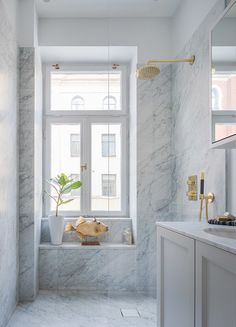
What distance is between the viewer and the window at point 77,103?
384 cm

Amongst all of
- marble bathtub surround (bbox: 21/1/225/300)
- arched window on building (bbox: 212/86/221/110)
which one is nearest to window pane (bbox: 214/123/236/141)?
arched window on building (bbox: 212/86/221/110)

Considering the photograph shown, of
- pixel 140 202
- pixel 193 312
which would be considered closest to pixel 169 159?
pixel 140 202

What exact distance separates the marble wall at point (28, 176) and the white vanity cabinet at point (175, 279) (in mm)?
1537

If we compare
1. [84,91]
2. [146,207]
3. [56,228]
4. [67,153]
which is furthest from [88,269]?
[84,91]

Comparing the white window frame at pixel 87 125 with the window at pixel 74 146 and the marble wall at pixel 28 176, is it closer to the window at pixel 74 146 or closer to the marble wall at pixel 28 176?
the window at pixel 74 146

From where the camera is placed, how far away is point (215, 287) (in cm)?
124

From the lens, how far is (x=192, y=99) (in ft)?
9.40

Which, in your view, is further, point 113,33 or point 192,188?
point 113,33

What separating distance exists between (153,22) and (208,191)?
1852 mm

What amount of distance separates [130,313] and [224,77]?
197 centimetres

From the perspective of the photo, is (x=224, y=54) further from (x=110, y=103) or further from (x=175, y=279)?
(x=110, y=103)

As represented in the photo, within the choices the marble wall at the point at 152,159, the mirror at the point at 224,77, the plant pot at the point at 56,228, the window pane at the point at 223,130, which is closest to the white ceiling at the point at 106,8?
the marble wall at the point at 152,159

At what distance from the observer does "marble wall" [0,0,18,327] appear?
2.59 m

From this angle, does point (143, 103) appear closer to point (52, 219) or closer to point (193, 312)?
point (52, 219)
